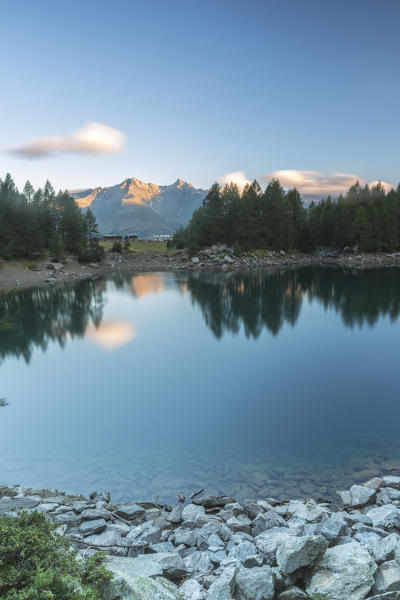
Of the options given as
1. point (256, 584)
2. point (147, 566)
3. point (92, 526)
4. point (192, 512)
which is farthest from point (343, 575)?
point (92, 526)

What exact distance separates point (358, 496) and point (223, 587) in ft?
22.8

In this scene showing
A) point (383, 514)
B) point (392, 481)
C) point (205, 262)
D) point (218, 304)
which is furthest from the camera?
point (205, 262)

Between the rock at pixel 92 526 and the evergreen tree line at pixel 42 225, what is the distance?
83405 millimetres

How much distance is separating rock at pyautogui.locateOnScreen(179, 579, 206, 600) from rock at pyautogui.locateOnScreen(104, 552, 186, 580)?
1.45 feet

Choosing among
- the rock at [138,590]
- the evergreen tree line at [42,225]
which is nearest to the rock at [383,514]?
the rock at [138,590]

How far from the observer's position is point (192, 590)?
23.0ft

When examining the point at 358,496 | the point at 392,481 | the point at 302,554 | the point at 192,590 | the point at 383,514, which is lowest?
the point at 392,481

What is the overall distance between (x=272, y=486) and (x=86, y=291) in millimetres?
64285

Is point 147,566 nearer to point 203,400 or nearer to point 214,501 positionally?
point 214,501

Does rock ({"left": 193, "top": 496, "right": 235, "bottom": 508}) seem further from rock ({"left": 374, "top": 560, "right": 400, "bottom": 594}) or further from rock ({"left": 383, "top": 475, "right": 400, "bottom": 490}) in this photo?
rock ({"left": 374, "top": 560, "right": 400, "bottom": 594})

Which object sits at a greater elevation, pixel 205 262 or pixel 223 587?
pixel 205 262

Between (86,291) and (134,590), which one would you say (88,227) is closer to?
(86,291)

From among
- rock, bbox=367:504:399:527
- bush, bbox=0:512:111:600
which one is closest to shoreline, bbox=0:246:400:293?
rock, bbox=367:504:399:527

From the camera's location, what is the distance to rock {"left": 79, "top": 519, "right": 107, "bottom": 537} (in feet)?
32.2
